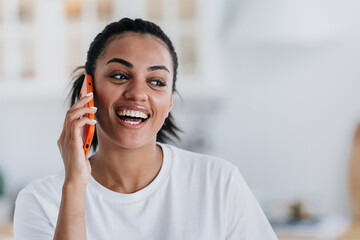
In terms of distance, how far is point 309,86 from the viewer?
3617 mm

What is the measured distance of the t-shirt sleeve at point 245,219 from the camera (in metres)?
1.56

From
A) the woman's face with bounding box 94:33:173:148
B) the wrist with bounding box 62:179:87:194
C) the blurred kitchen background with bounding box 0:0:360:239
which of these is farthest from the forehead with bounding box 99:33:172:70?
the blurred kitchen background with bounding box 0:0:360:239

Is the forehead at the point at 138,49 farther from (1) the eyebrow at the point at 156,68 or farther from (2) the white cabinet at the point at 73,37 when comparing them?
(2) the white cabinet at the point at 73,37

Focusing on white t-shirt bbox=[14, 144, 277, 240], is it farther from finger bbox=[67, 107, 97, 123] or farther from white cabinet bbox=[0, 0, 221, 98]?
white cabinet bbox=[0, 0, 221, 98]

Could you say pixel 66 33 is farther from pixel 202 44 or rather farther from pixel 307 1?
pixel 307 1

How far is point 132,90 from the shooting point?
1.52 m

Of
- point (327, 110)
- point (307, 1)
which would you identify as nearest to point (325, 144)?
point (327, 110)

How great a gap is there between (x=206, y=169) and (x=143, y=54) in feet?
1.20

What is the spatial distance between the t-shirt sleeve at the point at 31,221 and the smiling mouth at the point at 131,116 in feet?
1.05

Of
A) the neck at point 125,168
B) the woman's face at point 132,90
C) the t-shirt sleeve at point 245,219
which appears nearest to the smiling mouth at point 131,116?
the woman's face at point 132,90

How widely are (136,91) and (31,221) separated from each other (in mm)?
434

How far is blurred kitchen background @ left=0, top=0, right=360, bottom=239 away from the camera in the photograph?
3492 mm

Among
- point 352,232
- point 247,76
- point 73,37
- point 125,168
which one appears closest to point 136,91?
point 125,168

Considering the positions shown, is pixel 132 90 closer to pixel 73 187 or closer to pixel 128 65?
pixel 128 65
